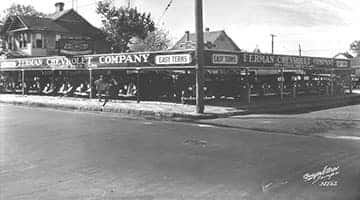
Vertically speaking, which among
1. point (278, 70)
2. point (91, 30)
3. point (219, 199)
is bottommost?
point (219, 199)

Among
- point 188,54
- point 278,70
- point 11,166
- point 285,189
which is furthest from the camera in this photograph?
point 278,70

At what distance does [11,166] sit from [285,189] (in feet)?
15.5

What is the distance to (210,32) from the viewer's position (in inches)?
3002

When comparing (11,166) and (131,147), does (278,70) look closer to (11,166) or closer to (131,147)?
(131,147)

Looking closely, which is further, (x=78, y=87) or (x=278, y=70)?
(x=78, y=87)

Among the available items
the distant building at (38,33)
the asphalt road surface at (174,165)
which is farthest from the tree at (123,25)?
the asphalt road surface at (174,165)

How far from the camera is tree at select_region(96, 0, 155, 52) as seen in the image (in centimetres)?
6159

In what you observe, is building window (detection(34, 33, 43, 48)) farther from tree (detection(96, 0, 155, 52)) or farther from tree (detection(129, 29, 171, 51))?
tree (detection(129, 29, 171, 51))

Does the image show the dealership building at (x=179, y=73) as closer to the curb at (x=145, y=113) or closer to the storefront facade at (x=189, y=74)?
the storefront facade at (x=189, y=74)

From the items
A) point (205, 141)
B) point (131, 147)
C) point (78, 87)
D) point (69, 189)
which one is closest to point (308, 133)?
point (205, 141)
